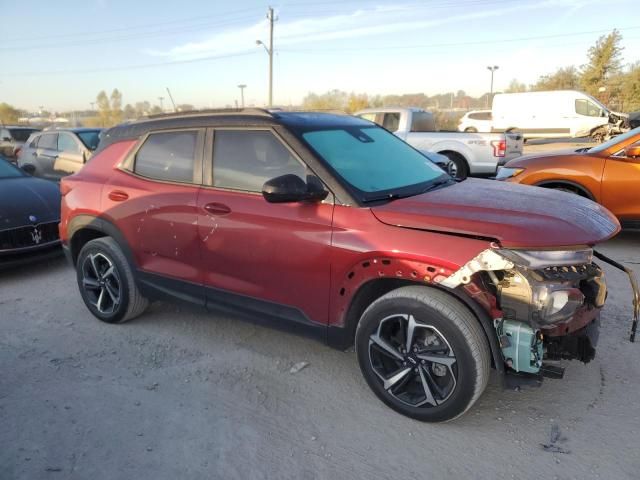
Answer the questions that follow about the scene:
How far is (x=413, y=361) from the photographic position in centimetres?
284

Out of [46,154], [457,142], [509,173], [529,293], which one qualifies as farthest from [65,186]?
[457,142]

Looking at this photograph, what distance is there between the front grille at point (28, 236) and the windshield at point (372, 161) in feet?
13.0

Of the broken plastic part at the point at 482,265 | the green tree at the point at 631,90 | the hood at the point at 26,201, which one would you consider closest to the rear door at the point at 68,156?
the hood at the point at 26,201

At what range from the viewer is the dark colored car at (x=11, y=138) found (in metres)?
15.5

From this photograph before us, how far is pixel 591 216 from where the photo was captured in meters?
2.93

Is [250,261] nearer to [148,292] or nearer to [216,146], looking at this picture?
[216,146]

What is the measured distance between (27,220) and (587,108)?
23.5 meters

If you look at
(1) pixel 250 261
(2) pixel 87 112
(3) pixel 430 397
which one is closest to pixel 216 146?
(1) pixel 250 261

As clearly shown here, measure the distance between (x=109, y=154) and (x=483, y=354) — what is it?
3415 millimetres

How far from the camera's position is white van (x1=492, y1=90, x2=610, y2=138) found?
2209cm

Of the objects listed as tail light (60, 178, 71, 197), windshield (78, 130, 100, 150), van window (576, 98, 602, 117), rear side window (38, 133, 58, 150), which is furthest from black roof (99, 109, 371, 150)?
van window (576, 98, 602, 117)

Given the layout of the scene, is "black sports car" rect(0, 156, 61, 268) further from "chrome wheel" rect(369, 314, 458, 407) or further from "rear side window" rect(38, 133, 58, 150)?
"rear side window" rect(38, 133, 58, 150)

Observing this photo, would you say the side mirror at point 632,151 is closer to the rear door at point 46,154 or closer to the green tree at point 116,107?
the rear door at point 46,154

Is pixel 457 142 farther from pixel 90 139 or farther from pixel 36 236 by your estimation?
pixel 36 236
